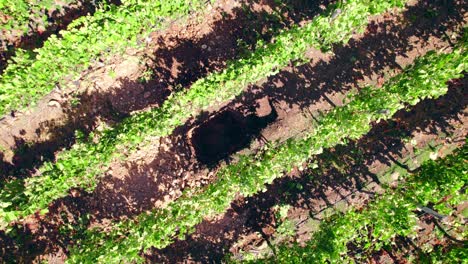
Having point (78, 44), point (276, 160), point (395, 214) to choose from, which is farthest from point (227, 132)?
point (395, 214)

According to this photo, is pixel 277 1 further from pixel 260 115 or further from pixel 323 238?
pixel 323 238

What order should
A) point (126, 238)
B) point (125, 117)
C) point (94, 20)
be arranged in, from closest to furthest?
point (94, 20)
point (126, 238)
point (125, 117)

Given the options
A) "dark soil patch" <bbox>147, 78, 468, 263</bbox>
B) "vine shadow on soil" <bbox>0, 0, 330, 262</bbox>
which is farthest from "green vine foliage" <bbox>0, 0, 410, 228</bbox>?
"dark soil patch" <bbox>147, 78, 468, 263</bbox>

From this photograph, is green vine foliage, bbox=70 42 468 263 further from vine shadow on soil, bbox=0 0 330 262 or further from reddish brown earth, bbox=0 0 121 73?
reddish brown earth, bbox=0 0 121 73

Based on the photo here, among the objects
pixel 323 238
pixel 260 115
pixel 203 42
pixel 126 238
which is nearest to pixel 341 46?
pixel 260 115

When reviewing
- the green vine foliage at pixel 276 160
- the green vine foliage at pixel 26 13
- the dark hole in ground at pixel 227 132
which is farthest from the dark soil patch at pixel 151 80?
the green vine foliage at pixel 276 160

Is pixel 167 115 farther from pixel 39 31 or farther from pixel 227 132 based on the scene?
pixel 39 31
